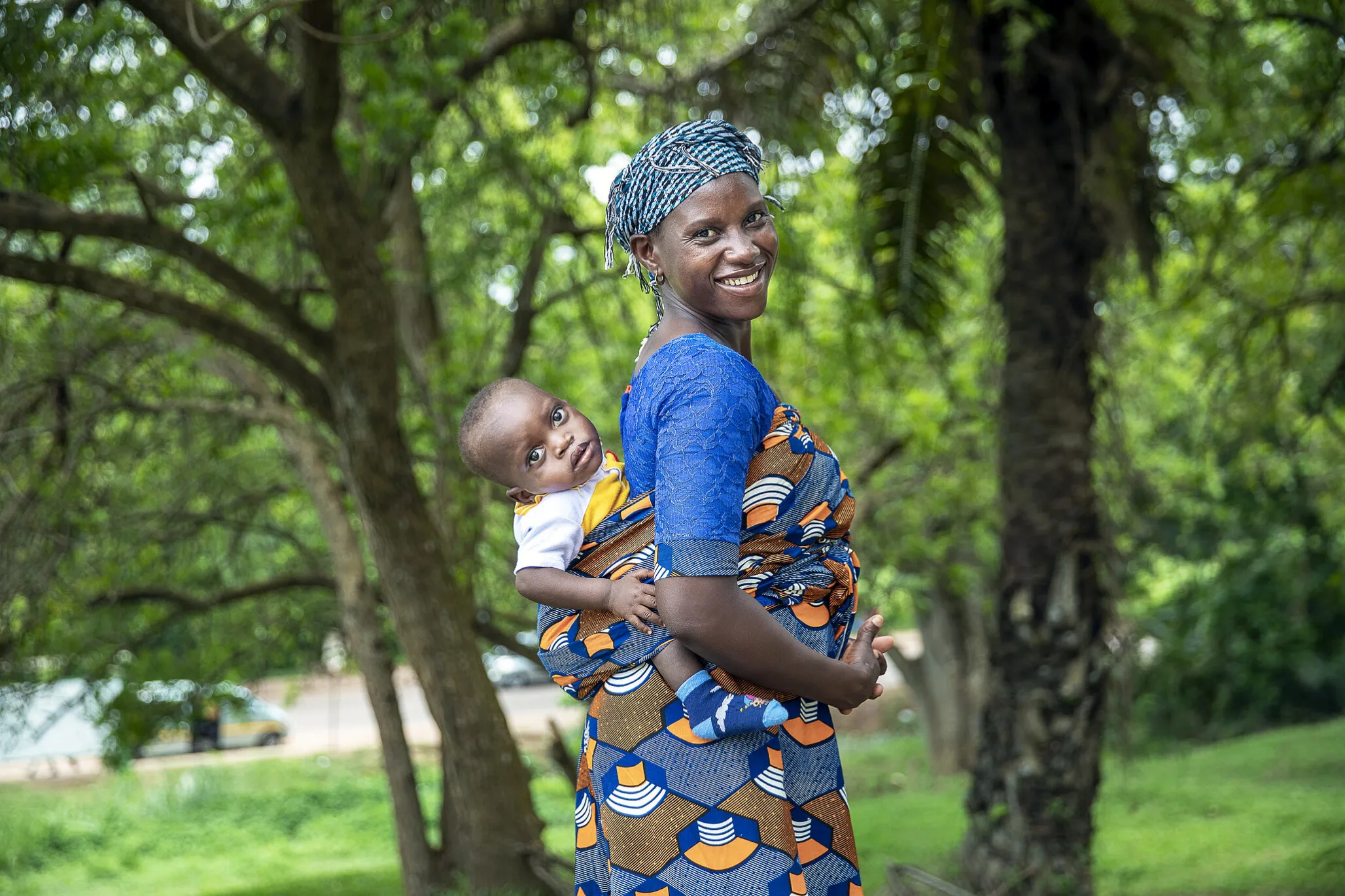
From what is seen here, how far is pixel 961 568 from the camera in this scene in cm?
1309

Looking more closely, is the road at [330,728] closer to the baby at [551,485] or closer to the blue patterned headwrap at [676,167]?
the baby at [551,485]

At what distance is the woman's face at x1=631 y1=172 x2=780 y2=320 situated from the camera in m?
1.94

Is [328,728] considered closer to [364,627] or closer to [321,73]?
[364,627]

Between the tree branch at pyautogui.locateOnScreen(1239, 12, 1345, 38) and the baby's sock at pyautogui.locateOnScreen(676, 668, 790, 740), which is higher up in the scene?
the tree branch at pyautogui.locateOnScreen(1239, 12, 1345, 38)

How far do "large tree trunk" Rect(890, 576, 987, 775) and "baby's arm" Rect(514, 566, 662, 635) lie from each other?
15.2 meters

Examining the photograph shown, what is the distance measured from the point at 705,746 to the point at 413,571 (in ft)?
17.0

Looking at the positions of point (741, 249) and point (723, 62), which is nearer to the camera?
point (741, 249)

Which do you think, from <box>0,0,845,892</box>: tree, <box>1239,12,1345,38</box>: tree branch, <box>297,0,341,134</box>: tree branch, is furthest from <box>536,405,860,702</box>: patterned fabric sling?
<box>1239,12,1345,38</box>: tree branch

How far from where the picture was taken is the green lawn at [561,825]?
31.0 feet

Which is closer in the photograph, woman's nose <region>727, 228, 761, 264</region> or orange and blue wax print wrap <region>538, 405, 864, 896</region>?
orange and blue wax print wrap <region>538, 405, 864, 896</region>

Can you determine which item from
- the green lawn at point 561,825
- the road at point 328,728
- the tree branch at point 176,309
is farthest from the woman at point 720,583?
the road at point 328,728

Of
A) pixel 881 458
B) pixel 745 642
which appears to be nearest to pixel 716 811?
pixel 745 642

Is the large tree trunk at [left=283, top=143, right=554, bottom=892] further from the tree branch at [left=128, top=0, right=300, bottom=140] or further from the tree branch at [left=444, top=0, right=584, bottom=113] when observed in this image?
the tree branch at [left=444, top=0, right=584, bottom=113]

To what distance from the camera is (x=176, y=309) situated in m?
5.94
